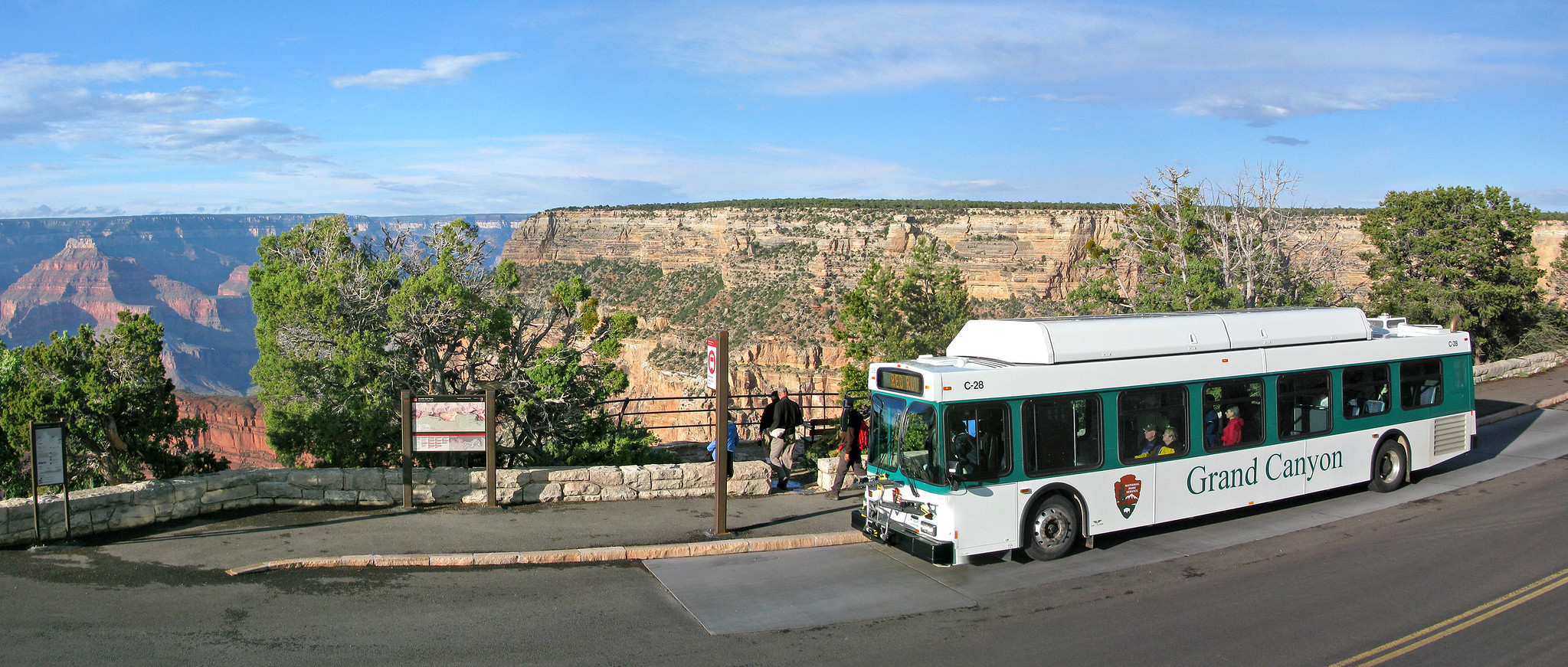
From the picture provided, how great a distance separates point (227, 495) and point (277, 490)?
55cm

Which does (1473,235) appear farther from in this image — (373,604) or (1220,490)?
(373,604)

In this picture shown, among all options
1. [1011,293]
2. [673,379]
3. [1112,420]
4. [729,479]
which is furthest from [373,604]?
[1011,293]

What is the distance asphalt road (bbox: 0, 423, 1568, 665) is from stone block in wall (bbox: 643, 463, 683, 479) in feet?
8.98

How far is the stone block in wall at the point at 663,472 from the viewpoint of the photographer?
12352 mm

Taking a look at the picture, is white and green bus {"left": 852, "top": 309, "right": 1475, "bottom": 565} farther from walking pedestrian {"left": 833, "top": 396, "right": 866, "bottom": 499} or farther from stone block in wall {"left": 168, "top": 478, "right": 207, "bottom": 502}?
stone block in wall {"left": 168, "top": 478, "right": 207, "bottom": 502}

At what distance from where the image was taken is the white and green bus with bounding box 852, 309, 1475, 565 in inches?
369

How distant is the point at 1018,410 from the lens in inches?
376

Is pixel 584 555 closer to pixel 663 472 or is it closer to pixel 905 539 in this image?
pixel 663 472

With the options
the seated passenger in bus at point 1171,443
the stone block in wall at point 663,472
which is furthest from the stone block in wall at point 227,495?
the seated passenger in bus at point 1171,443

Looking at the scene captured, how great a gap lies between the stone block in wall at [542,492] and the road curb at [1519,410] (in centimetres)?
1740

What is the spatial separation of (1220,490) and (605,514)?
781 cm

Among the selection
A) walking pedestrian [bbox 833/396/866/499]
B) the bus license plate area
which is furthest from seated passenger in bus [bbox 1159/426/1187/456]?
walking pedestrian [bbox 833/396/866/499]

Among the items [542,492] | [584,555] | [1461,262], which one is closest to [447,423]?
[542,492]

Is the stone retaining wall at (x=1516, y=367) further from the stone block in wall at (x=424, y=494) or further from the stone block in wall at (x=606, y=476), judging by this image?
the stone block in wall at (x=424, y=494)
